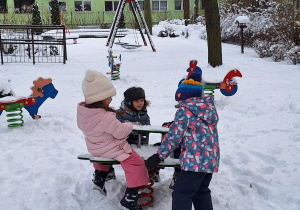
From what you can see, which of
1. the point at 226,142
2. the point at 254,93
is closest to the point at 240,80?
Answer: the point at 254,93

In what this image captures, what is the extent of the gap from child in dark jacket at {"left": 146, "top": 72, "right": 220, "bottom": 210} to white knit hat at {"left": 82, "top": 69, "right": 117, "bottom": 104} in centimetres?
66

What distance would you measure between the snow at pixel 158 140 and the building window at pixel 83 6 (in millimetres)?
24639

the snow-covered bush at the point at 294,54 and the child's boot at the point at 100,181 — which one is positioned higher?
the snow-covered bush at the point at 294,54

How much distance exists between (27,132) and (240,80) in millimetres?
5706

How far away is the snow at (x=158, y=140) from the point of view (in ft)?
10.8

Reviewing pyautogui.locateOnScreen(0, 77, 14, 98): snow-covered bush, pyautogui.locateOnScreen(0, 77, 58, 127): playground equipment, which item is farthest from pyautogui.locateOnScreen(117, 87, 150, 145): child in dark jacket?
pyautogui.locateOnScreen(0, 77, 14, 98): snow-covered bush

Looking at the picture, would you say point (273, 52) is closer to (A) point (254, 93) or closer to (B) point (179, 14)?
(A) point (254, 93)

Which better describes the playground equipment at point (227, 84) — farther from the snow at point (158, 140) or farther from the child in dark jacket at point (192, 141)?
the child in dark jacket at point (192, 141)

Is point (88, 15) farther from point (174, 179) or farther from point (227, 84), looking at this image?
point (174, 179)

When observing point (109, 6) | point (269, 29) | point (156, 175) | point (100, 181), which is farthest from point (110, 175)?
point (109, 6)

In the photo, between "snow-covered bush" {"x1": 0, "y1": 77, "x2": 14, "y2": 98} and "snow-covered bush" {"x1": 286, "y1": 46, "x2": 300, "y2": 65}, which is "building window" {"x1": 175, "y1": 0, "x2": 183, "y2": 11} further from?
"snow-covered bush" {"x1": 0, "y1": 77, "x2": 14, "y2": 98}

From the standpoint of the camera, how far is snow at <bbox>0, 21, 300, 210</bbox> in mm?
3297

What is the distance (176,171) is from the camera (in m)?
3.44

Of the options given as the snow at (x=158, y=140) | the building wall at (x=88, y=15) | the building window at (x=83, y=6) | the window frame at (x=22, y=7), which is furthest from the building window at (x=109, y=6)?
the snow at (x=158, y=140)
